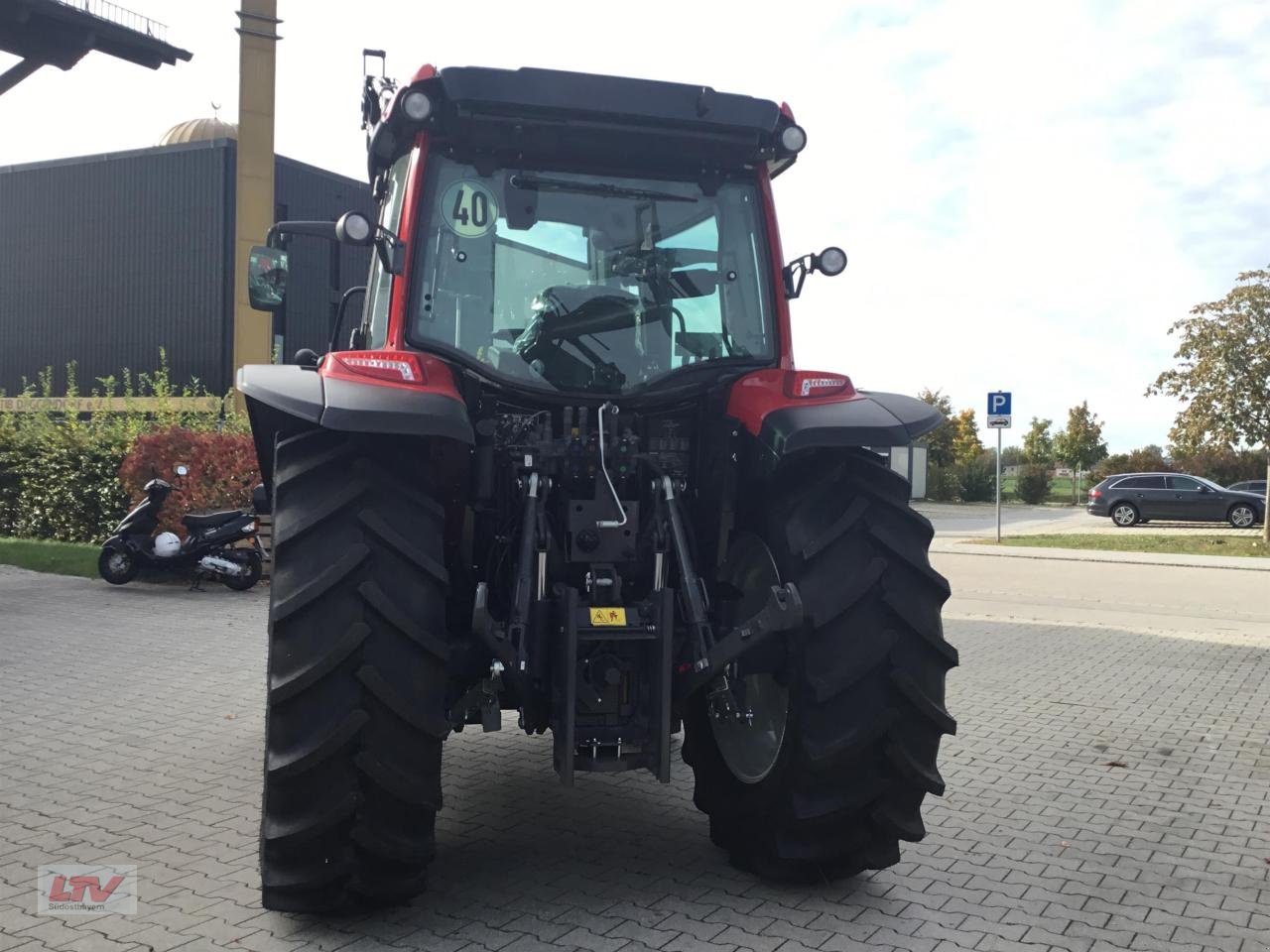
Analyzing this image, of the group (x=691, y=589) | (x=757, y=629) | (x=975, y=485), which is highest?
(x=691, y=589)

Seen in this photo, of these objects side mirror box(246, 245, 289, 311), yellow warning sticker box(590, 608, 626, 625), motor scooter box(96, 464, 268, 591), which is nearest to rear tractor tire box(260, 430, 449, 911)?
yellow warning sticker box(590, 608, 626, 625)

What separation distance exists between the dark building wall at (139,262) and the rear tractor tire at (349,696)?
88.9ft

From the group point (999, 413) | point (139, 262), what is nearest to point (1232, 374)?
point (999, 413)

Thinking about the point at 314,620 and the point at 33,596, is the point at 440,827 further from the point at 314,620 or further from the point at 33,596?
the point at 33,596

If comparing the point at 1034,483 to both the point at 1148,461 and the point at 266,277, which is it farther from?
the point at 266,277

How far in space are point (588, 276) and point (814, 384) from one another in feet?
3.11

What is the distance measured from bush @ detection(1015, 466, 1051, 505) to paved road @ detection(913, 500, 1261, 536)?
574 centimetres

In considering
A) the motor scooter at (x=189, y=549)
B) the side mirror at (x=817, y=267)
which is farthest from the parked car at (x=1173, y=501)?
the side mirror at (x=817, y=267)

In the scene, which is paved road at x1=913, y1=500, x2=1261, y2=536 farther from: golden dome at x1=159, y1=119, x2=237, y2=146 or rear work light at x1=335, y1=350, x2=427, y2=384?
golden dome at x1=159, y1=119, x2=237, y2=146

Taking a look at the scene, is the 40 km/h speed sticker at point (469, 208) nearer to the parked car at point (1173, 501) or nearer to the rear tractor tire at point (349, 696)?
the rear tractor tire at point (349, 696)

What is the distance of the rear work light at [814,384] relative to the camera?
13.8 feet

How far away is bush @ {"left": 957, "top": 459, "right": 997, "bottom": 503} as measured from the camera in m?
48.0

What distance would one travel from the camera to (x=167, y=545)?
12.9 meters

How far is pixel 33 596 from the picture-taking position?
12008 millimetres
